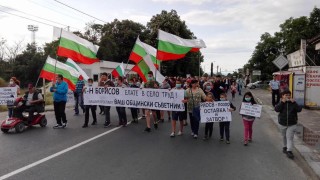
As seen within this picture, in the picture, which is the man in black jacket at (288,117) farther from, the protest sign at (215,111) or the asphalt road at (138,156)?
the protest sign at (215,111)

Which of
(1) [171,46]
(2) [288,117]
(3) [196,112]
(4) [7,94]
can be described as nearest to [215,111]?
(3) [196,112]

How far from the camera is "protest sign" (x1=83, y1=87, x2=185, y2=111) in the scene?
1152 cm

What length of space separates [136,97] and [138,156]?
4.40 m

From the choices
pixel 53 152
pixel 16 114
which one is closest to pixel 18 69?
pixel 16 114

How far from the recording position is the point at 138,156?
816cm

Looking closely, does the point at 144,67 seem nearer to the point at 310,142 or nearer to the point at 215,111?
the point at 215,111

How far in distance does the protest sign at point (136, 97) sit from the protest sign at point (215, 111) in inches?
38.5

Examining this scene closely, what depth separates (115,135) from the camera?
11.0 metres

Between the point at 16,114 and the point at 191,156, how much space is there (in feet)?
20.6

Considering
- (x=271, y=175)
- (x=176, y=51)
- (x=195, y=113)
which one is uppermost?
(x=176, y=51)

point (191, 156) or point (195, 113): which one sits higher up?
point (195, 113)

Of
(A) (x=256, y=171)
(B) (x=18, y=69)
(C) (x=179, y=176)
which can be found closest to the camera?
(C) (x=179, y=176)

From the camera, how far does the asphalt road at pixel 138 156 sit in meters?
6.76

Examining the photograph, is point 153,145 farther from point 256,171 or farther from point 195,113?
point 256,171
